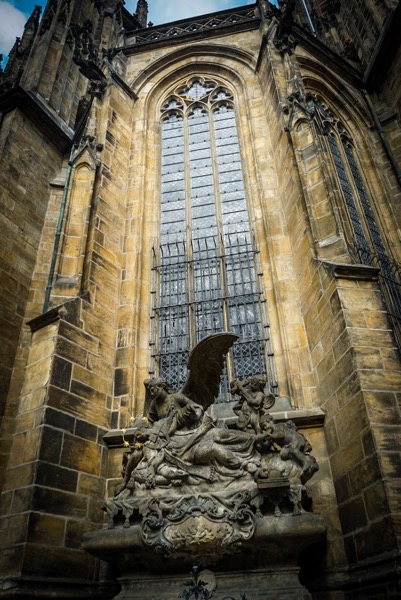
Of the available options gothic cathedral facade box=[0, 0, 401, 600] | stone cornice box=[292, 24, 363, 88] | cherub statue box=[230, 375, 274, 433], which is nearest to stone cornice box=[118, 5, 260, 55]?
gothic cathedral facade box=[0, 0, 401, 600]

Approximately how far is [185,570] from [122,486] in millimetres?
1066

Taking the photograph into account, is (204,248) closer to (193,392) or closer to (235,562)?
(193,392)

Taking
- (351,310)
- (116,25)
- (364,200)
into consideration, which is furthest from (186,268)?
(116,25)

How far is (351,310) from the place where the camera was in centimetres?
584

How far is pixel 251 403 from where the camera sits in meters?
5.46

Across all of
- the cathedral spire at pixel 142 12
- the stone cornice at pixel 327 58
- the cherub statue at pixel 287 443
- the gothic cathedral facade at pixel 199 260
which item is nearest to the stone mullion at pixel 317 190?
the gothic cathedral facade at pixel 199 260

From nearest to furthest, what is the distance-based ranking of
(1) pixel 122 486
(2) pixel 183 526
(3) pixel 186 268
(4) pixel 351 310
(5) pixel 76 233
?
(2) pixel 183 526, (1) pixel 122 486, (4) pixel 351 310, (5) pixel 76 233, (3) pixel 186 268

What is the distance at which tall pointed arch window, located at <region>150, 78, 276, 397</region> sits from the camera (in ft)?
25.0

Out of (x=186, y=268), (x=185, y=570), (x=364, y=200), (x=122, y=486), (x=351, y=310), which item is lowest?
(x=185, y=570)

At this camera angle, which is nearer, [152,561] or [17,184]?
[152,561]

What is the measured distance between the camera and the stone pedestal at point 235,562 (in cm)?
448

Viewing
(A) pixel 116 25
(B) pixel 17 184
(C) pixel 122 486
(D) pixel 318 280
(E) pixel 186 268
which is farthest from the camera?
(A) pixel 116 25

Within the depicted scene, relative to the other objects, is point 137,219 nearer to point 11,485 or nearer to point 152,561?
point 11,485

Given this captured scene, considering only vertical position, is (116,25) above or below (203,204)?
above
